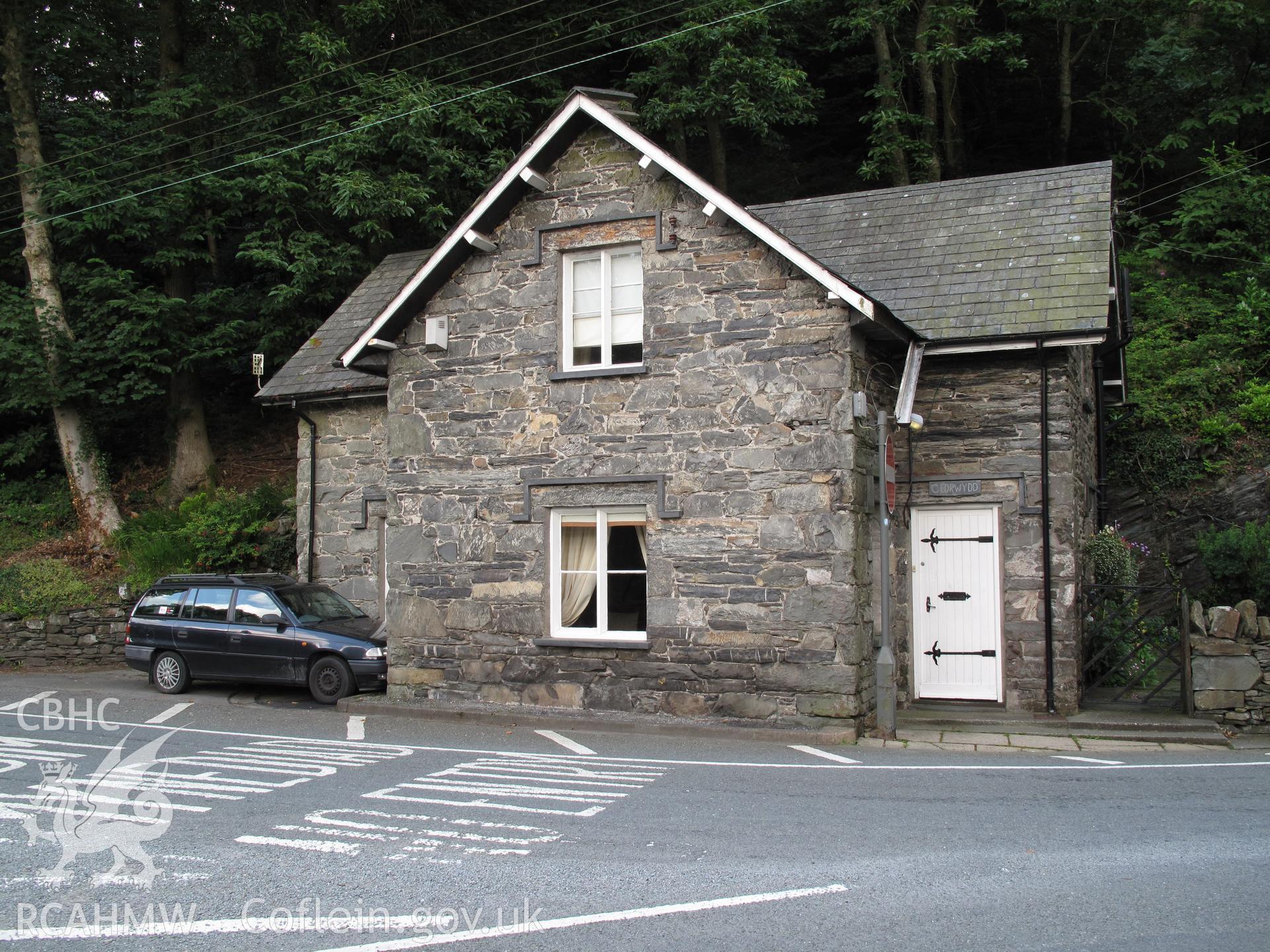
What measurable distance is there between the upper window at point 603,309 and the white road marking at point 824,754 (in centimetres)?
482

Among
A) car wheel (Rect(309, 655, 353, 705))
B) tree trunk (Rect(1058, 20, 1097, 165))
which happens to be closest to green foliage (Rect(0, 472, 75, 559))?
car wheel (Rect(309, 655, 353, 705))

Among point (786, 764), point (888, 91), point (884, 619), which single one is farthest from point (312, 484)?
point (888, 91)

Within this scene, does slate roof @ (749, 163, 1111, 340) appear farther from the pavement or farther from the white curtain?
the pavement

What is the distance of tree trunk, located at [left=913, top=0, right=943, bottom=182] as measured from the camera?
976 inches

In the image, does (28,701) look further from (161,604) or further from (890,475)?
(890,475)

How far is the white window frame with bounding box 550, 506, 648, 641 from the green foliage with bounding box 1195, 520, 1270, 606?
23.3 feet

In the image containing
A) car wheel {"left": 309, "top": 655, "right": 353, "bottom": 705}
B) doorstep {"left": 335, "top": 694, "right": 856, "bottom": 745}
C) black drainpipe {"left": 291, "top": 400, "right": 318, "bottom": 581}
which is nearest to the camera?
doorstep {"left": 335, "top": 694, "right": 856, "bottom": 745}

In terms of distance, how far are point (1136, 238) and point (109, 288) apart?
23769 millimetres

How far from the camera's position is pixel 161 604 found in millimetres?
15445

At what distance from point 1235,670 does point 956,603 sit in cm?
308

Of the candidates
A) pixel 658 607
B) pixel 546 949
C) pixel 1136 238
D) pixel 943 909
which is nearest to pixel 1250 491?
pixel 1136 238

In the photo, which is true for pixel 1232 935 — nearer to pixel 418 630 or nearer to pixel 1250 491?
pixel 418 630

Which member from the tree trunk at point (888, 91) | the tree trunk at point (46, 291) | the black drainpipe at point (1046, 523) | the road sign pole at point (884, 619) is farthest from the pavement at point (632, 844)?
the tree trunk at point (888, 91)

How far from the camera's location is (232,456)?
26.5m
